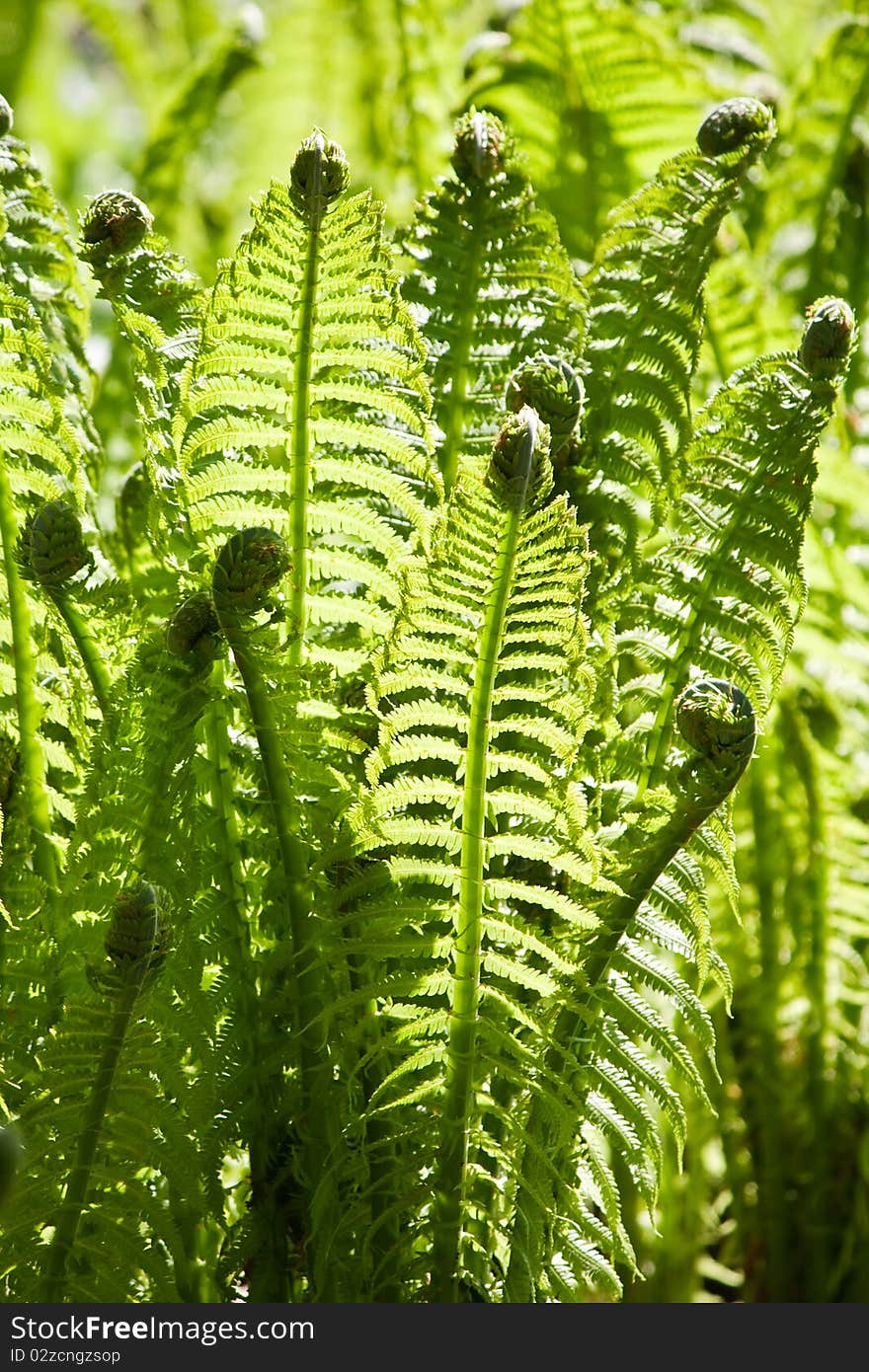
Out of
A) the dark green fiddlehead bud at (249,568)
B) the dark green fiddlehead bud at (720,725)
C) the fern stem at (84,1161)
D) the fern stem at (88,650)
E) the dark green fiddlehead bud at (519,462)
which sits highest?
the fern stem at (88,650)

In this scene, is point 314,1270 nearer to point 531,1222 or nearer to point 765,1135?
point 531,1222

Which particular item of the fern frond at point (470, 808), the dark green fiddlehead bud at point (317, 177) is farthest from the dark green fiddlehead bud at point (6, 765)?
the dark green fiddlehead bud at point (317, 177)

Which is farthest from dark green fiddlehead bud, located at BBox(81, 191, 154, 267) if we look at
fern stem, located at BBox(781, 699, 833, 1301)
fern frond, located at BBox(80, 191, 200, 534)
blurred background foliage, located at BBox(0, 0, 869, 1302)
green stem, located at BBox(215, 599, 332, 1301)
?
fern stem, located at BBox(781, 699, 833, 1301)

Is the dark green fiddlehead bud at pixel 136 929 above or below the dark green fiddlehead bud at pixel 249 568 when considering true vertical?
below

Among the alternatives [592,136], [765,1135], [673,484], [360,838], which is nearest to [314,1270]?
[360,838]

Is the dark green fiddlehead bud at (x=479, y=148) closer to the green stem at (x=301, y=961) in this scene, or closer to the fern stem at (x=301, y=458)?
the fern stem at (x=301, y=458)

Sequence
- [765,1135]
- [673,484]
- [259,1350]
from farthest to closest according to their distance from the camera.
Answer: [765,1135]
[673,484]
[259,1350]

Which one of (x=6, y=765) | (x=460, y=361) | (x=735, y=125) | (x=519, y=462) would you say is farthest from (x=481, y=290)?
(x=6, y=765)

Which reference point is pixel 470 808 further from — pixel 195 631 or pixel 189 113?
pixel 189 113
